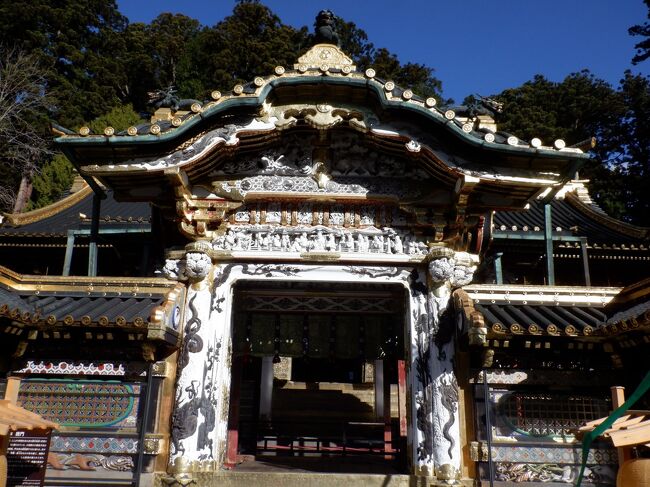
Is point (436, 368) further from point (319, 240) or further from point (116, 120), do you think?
point (116, 120)

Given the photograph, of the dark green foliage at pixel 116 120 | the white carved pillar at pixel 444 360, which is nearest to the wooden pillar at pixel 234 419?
the white carved pillar at pixel 444 360

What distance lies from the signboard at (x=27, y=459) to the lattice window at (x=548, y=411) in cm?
581

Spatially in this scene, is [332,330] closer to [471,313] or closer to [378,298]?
[378,298]

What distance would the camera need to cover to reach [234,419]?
1048 cm

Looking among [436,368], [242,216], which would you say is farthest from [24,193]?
[436,368]

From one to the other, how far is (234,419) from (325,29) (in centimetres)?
736

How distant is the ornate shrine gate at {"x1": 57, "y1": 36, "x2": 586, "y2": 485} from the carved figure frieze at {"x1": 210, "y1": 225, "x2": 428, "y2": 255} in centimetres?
2

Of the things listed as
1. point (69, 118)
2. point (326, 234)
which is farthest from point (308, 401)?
point (69, 118)

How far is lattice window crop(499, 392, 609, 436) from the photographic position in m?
7.44

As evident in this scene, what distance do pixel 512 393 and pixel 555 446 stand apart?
86 centimetres

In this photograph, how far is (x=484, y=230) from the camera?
8758 millimetres

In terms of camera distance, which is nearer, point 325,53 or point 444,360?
point 444,360

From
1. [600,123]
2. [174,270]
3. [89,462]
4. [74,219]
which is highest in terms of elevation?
[600,123]

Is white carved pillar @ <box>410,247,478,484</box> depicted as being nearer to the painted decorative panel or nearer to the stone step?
the stone step
